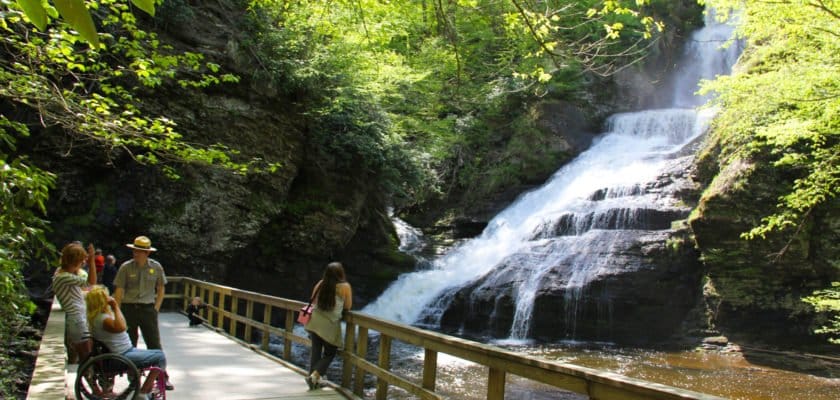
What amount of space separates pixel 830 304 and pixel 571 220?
26.7 feet

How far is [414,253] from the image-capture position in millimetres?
21422

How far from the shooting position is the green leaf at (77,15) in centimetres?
111

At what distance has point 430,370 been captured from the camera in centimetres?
456

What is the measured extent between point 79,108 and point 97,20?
7854 mm

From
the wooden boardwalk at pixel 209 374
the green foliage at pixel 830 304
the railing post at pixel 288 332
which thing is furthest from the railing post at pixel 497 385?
the green foliage at pixel 830 304

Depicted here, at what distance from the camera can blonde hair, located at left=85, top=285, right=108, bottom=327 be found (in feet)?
14.9

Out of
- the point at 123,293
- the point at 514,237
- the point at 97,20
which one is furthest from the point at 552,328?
the point at 97,20

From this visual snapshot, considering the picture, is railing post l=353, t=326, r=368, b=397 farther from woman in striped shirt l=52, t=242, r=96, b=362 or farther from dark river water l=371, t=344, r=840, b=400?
dark river water l=371, t=344, r=840, b=400

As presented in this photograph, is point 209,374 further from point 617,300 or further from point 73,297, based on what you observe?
point 617,300

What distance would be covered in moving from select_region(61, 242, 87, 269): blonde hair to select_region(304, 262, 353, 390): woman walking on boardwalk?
2089mm

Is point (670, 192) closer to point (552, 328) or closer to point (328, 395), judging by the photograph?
point (552, 328)

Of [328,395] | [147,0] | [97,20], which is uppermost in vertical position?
[97,20]

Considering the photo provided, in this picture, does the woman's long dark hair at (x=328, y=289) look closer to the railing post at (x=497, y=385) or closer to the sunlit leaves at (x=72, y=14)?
the railing post at (x=497, y=385)

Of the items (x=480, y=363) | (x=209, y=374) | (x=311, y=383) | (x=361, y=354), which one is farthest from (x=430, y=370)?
(x=209, y=374)
